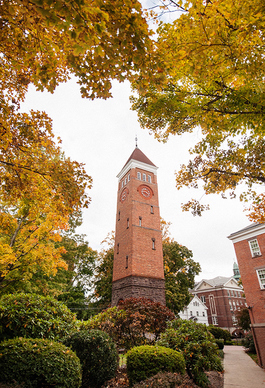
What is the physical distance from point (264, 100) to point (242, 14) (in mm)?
1918

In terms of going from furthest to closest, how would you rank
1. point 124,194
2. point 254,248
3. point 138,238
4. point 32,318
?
point 124,194 < point 138,238 < point 254,248 < point 32,318

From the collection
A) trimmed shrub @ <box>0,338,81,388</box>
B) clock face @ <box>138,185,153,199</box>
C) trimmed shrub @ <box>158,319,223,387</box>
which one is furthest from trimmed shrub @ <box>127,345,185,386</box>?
clock face @ <box>138,185,153,199</box>

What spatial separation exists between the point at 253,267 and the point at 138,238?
10303 millimetres

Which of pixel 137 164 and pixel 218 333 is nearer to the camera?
pixel 137 164

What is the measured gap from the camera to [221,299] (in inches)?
1938

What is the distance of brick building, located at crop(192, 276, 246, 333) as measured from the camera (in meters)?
46.8

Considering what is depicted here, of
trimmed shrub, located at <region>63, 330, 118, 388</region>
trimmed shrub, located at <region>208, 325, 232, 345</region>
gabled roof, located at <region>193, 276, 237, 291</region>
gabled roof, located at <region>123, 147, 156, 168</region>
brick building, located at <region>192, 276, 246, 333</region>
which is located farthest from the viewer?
gabled roof, located at <region>193, 276, 237, 291</region>

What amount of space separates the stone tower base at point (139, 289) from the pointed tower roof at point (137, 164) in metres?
11.9

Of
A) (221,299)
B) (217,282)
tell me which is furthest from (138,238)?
(217,282)

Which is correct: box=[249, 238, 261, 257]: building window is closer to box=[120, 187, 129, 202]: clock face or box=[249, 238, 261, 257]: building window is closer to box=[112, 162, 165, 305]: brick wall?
box=[112, 162, 165, 305]: brick wall

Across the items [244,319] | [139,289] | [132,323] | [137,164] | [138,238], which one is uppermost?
[137,164]

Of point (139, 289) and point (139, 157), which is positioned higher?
point (139, 157)

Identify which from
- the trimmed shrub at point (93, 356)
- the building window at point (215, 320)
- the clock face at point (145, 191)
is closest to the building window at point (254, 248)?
the clock face at point (145, 191)

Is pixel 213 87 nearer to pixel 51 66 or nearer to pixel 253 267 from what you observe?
pixel 51 66
